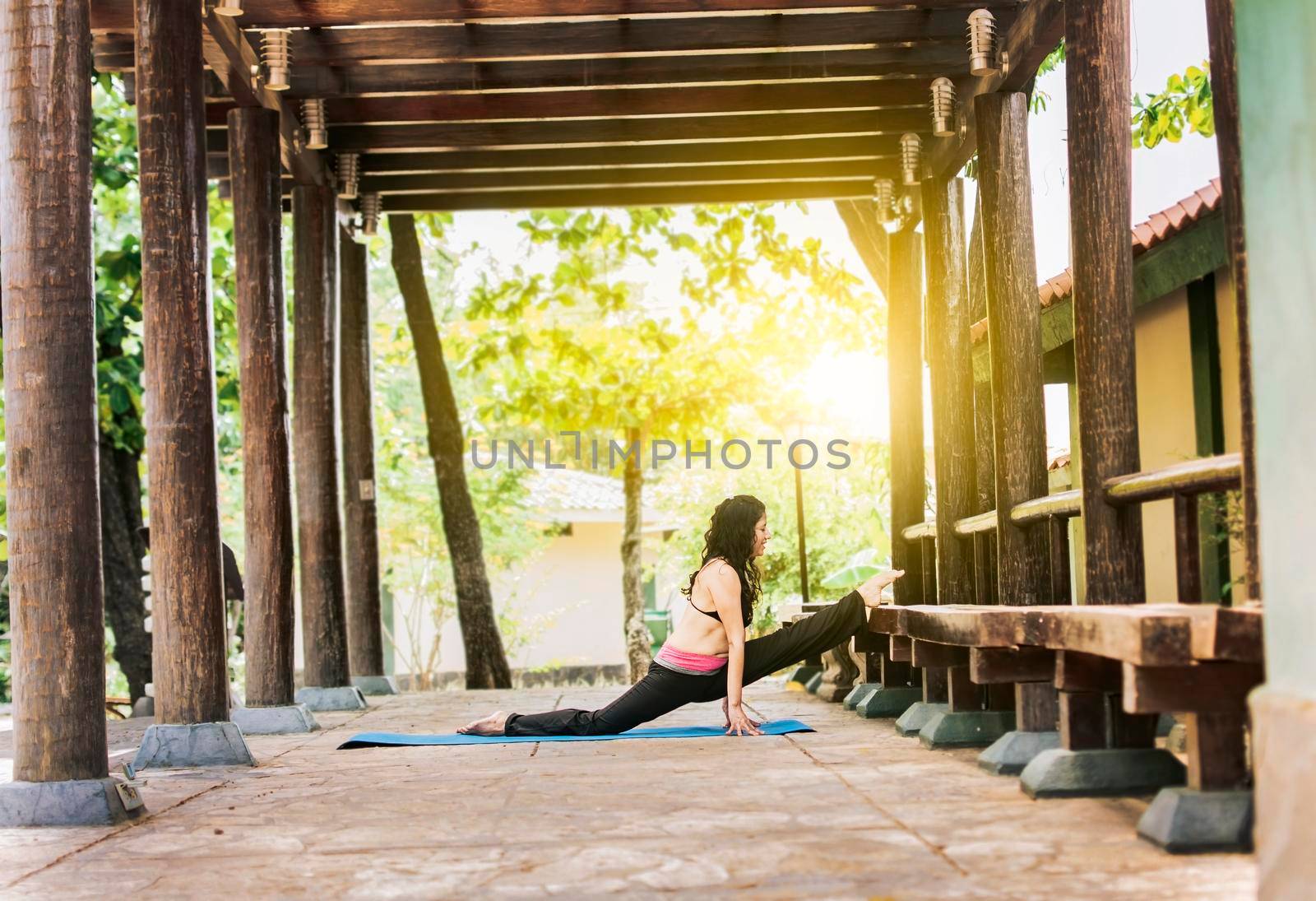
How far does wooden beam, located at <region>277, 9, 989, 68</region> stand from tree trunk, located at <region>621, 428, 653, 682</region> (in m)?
11.0

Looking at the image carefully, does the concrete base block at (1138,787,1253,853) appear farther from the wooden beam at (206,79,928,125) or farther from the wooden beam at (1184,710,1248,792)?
the wooden beam at (206,79,928,125)

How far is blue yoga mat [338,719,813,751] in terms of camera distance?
22.2 ft

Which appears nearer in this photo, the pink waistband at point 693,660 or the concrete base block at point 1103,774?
the concrete base block at point 1103,774

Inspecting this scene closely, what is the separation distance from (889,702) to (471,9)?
13.3 ft

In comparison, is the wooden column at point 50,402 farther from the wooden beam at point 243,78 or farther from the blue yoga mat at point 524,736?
the wooden beam at point 243,78

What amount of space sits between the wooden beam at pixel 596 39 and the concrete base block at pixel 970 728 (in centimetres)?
360

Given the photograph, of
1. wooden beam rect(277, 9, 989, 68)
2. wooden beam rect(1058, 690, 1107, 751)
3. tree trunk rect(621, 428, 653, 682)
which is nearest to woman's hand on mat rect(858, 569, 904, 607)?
wooden beam rect(1058, 690, 1107, 751)

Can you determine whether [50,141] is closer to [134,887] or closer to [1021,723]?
[134,887]

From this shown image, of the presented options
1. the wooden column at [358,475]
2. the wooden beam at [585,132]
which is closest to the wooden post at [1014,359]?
the wooden beam at [585,132]

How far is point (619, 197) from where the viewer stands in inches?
401

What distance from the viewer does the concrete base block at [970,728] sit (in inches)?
227

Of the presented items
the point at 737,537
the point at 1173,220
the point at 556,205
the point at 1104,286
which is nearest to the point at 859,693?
the point at 737,537

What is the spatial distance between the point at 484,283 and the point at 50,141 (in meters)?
10.7

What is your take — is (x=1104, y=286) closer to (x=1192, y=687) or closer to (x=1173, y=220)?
(x=1192, y=687)
